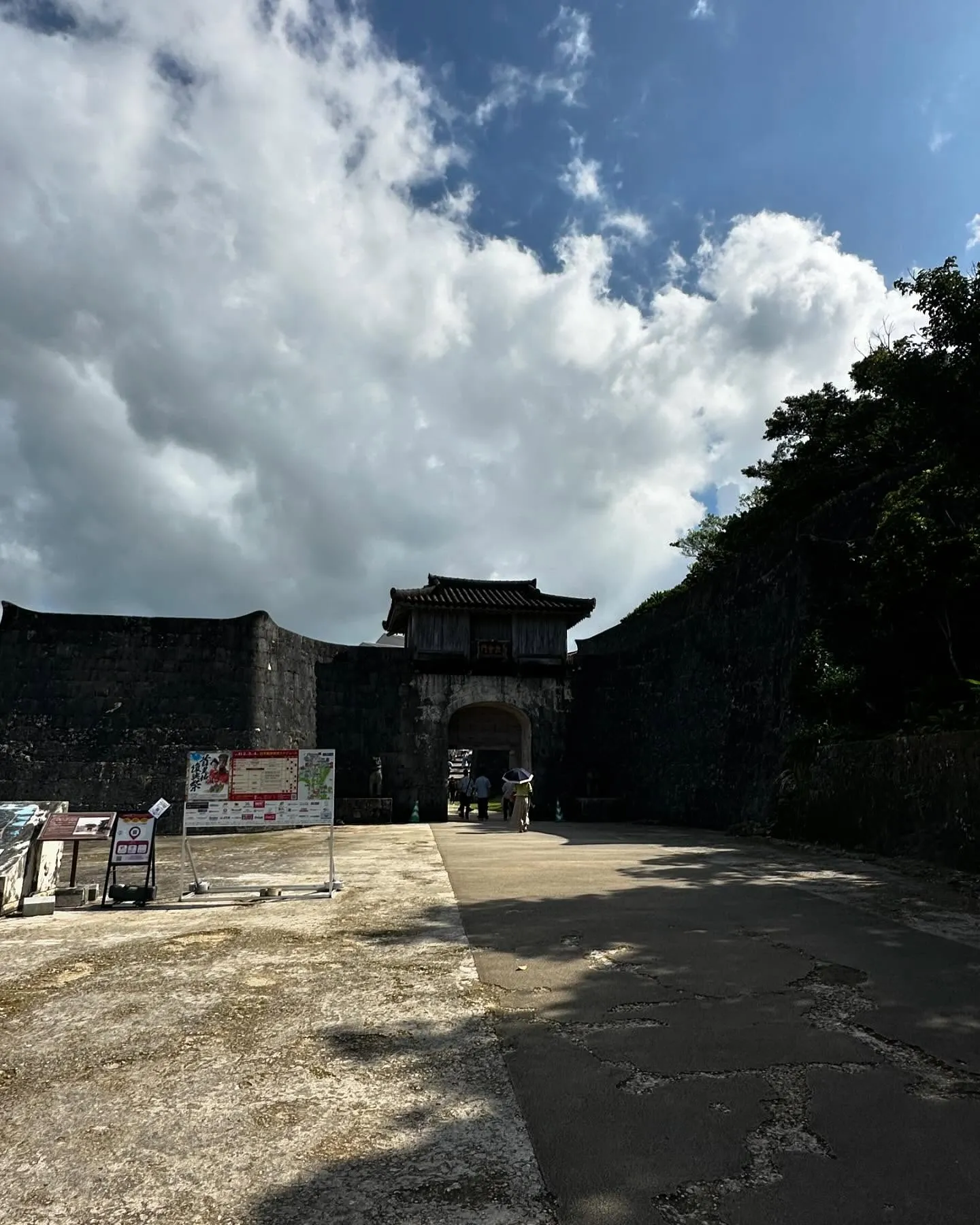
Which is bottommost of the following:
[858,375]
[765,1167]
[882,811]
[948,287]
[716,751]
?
[765,1167]

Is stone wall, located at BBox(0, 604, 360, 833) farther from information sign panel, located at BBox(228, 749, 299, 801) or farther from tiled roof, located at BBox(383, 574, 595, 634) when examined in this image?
information sign panel, located at BBox(228, 749, 299, 801)

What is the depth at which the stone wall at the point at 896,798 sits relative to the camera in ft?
25.9

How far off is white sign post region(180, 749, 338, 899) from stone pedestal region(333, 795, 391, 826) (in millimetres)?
11689

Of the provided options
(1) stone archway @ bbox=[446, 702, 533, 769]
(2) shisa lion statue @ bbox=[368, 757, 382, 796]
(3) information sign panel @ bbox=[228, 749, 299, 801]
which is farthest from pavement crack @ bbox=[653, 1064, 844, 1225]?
(1) stone archway @ bbox=[446, 702, 533, 769]

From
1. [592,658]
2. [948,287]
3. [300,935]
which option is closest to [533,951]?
[300,935]

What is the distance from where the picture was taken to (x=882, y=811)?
9.35 m

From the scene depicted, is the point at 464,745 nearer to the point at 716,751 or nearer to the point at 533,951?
the point at 716,751

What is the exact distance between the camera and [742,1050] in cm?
296

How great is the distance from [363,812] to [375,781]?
45.4 inches

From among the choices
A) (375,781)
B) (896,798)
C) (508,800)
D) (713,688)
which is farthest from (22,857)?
(508,800)

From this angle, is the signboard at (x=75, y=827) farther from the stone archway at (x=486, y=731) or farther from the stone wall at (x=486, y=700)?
the stone archway at (x=486, y=731)

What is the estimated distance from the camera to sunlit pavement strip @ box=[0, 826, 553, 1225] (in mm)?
1996

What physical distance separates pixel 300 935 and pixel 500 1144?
319cm

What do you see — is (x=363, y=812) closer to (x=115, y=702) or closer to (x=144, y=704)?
(x=144, y=704)
